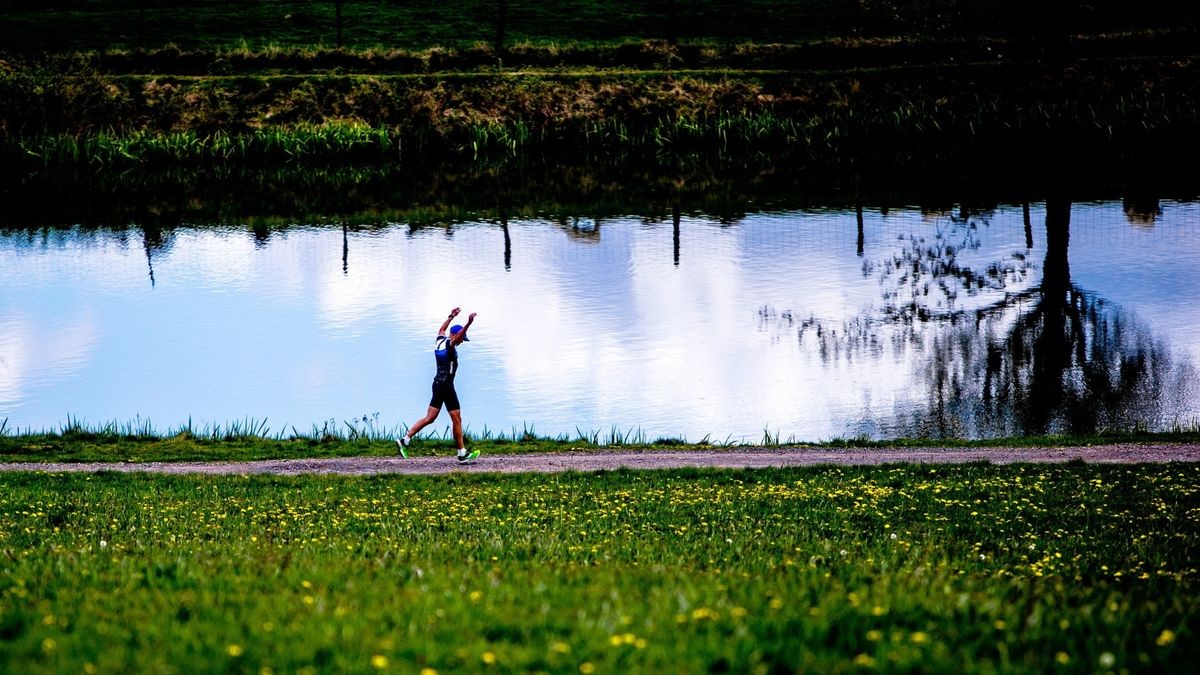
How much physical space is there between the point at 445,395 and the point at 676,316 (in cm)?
1318

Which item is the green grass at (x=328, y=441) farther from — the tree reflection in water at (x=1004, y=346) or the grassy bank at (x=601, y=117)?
the grassy bank at (x=601, y=117)

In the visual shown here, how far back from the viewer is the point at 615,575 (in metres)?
9.04

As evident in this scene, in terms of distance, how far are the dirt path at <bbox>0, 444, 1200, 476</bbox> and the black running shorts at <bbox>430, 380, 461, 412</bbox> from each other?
1031 millimetres

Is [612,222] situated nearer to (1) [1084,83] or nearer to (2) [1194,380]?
(2) [1194,380]

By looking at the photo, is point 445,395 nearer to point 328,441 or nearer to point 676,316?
point 328,441

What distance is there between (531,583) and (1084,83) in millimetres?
55837

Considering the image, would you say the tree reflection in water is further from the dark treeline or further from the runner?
the dark treeline

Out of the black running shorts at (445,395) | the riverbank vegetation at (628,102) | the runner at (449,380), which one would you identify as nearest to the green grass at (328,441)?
the runner at (449,380)

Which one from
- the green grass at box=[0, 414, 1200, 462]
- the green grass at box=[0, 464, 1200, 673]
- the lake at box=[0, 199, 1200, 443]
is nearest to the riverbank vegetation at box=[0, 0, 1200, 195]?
the lake at box=[0, 199, 1200, 443]

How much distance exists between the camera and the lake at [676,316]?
2506 cm

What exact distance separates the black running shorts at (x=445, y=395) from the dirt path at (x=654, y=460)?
1.03 m

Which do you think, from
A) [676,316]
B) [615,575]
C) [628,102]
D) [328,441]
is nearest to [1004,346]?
[676,316]

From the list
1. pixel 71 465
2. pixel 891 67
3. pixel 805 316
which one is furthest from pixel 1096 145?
pixel 71 465

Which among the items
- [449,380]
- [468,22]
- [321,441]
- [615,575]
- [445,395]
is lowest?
[321,441]
